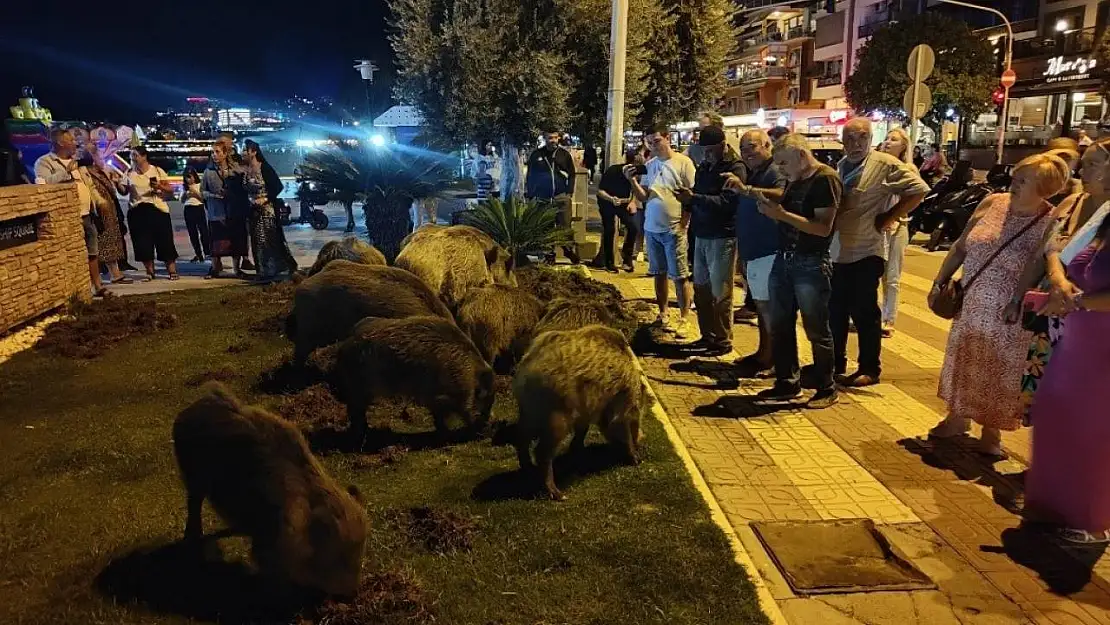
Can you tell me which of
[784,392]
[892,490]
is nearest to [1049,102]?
[784,392]

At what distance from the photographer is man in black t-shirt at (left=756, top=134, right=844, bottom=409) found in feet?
17.3

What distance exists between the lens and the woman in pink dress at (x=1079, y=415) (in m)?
3.69

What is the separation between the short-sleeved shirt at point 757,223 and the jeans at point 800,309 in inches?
26.2

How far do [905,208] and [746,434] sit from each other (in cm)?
221

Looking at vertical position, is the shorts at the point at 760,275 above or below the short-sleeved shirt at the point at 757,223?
below

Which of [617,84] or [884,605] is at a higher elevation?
[617,84]

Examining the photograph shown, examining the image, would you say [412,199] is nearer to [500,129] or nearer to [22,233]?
[500,129]

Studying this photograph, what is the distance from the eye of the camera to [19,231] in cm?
790

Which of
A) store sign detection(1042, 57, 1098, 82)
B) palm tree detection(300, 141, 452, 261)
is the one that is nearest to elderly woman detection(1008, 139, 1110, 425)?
palm tree detection(300, 141, 452, 261)

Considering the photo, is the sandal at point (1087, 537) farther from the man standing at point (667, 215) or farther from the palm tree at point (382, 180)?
the palm tree at point (382, 180)

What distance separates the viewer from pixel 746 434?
539 centimetres

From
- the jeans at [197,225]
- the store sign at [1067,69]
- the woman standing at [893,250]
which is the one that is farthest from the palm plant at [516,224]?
the store sign at [1067,69]

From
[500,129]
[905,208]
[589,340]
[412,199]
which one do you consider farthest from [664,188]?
[500,129]

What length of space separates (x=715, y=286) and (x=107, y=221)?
8.42 meters
